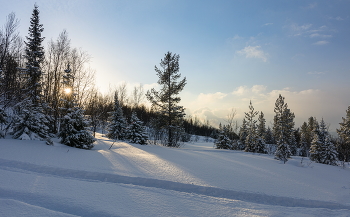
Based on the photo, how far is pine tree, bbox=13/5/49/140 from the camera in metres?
8.66

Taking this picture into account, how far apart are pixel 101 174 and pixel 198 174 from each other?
3017 millimetres

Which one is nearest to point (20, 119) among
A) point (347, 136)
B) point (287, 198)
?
point (287, 198)

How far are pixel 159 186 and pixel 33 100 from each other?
1307 centimetres

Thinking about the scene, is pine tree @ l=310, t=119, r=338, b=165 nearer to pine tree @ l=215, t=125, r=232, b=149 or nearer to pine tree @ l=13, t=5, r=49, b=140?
pine tree @ l=215, t=125, r=232, b=149

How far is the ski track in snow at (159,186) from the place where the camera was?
12.3 ft

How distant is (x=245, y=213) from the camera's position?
3152 mm

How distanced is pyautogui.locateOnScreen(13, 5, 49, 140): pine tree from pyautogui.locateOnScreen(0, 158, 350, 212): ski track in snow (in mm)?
4201

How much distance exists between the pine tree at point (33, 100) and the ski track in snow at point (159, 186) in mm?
4201

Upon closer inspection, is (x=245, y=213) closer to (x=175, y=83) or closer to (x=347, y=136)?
(x=175, y=83)

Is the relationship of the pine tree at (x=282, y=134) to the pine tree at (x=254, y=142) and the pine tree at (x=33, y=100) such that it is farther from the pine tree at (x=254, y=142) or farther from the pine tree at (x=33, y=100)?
the pine tree at (x=33, y=100)

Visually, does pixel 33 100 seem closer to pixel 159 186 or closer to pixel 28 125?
pixel 28 125

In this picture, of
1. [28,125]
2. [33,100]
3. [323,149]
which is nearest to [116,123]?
[33,100]

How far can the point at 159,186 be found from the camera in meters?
4.31

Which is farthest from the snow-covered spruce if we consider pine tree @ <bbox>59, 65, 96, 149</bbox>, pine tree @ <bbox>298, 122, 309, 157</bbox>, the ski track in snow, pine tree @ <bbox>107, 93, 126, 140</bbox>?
pine tree @ <bbox>298, 122, 309, 157</bbox>
